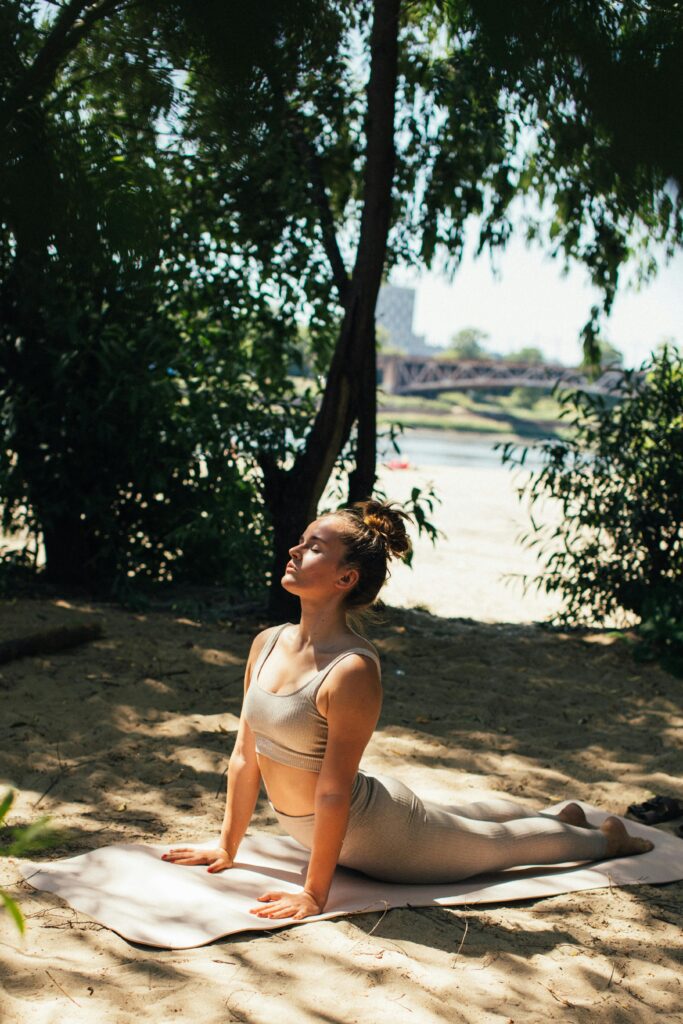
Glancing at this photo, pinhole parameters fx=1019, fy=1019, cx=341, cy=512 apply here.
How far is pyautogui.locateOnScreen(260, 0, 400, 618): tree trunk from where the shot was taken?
5.91 m

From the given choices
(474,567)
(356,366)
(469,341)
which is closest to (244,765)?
(356,366)

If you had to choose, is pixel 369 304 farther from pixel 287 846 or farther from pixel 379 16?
pixel 287 846

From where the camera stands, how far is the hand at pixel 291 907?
2.79 meters

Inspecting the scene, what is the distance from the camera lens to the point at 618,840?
3562 millimetres

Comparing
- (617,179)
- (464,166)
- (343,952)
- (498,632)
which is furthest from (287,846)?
(464,166)

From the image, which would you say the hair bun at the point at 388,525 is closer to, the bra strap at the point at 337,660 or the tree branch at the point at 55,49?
the bra strap at the point at 337,660

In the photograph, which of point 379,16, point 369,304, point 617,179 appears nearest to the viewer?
point 617,179

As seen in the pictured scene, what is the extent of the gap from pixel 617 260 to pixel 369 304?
2.72 meters

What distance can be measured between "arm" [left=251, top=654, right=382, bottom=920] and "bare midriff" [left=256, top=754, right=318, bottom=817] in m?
0.13

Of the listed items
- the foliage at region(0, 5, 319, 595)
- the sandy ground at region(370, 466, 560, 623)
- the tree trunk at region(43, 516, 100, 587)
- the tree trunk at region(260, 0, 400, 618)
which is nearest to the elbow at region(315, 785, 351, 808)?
the sandy ground at region(370, 466, 560, 623)

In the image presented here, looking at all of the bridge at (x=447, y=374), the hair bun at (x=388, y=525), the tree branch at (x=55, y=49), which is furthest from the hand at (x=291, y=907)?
the bridge at (x=447, y=374)

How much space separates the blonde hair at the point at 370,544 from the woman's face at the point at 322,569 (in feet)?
0.07

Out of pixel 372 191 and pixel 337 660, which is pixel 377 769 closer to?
pixel 337 660

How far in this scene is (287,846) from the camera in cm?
343
